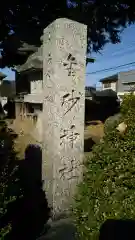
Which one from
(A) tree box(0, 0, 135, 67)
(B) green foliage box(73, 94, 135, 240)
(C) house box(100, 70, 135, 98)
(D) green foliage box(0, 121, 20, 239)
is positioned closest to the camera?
(B) green foliage box(73, 94, 135, 240)

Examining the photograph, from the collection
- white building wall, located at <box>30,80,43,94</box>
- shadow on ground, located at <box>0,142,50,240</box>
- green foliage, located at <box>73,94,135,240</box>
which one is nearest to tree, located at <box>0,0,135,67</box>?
white building wall, located at <box>30,80,43,94</box>

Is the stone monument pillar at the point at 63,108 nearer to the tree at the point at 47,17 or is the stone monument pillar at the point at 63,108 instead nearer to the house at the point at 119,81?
the tree at the point at 47,17

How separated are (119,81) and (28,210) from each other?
2437cm

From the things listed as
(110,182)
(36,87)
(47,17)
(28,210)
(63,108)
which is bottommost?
(28,210)

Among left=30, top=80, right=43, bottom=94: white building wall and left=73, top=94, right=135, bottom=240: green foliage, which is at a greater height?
left=30, top=80, right=43, bottom=94: white building wall

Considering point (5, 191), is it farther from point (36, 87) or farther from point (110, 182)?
point (36, 87)

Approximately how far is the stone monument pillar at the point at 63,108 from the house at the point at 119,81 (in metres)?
20.3

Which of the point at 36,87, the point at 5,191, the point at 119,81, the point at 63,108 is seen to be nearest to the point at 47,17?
the point at 36,87

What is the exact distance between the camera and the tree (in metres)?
10.9

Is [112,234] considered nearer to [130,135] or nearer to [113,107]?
[130,135]

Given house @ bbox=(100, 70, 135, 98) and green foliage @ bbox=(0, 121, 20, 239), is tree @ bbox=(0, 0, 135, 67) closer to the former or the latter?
green foliage @ bbox=(0, 121, 20, 239)

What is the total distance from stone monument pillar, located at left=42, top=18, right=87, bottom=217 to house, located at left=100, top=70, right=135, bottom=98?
20.3 metres

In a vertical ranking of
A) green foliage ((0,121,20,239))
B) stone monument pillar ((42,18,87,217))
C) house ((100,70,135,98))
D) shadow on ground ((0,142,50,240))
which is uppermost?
house ((100,70,135,98))

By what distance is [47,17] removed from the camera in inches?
464
